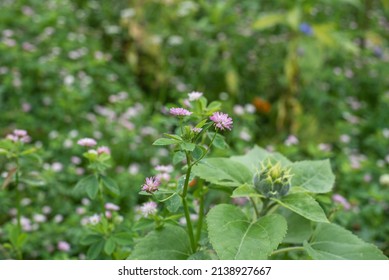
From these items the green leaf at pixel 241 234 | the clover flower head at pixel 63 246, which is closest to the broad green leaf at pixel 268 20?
the clover flower head at pixel 63 246

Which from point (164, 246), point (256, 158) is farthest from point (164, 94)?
point (164, 246)

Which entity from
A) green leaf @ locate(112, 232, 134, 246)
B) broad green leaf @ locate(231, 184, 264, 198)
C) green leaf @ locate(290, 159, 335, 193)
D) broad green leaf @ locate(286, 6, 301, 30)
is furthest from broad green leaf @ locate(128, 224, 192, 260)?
broad green leaf @ locate(286, 6, 301, 30)

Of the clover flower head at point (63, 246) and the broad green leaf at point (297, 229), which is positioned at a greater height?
the broad green leaf at point (297, 229)

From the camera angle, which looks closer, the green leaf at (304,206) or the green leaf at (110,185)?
the green leaf at (304,206)

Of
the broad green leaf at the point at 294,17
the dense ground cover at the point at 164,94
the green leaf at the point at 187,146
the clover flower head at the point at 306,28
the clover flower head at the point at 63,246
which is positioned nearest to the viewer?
the green leaf at the point at 187,146

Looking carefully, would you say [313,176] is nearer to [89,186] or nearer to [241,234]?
[241,234]

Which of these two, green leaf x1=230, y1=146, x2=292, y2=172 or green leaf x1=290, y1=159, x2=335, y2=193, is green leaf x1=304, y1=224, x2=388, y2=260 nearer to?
green leaf x1=290, y1=159, x2=335, y2=193

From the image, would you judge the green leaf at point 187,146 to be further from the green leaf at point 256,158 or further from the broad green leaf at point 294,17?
the broad green leaf at point 294,17
